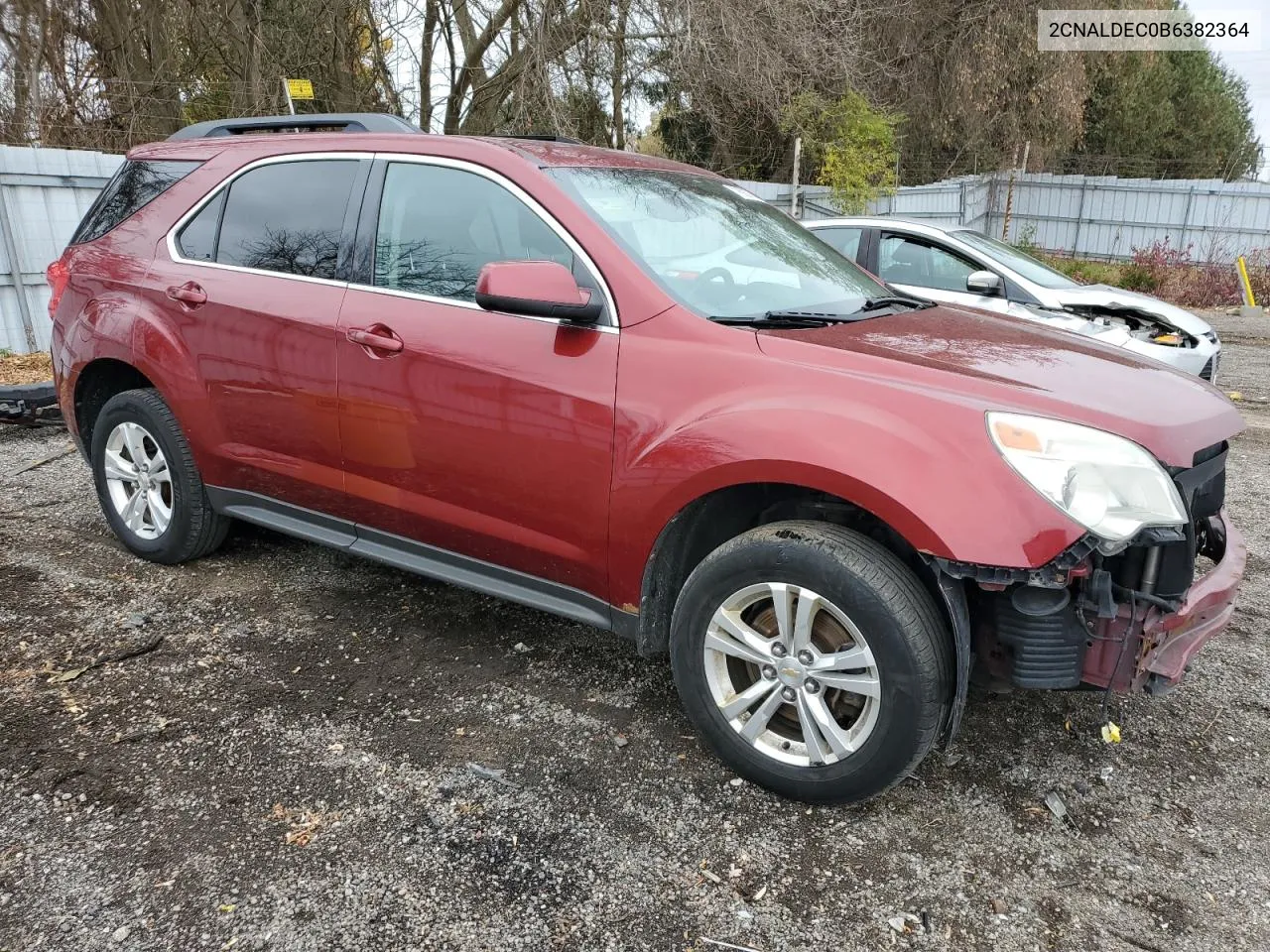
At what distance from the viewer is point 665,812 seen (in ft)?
8.63

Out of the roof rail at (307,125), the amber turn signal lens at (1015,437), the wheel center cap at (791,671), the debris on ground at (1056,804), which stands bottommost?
the debris on ground at (1056,804)

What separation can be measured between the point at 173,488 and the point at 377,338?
4.81 ft

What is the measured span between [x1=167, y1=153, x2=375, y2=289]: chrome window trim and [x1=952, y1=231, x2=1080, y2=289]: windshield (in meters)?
5.27

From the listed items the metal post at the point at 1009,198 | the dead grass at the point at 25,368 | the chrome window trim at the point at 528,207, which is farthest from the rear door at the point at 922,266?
the metal post at the point at 1009,198

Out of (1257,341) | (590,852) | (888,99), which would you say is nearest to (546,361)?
(590,852)

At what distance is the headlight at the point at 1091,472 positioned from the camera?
7.37 ft

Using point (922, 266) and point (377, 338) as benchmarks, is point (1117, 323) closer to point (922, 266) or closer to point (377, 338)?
point (922, 266)

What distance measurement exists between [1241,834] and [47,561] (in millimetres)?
4683

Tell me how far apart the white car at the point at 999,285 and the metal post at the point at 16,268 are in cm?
683

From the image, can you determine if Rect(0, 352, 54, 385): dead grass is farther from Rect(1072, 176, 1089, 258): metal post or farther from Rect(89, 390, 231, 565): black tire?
Rect(1072, 176, 1089, 258): metal post

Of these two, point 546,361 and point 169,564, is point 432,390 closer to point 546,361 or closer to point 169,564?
point 546,361

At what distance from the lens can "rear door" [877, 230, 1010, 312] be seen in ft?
23.3

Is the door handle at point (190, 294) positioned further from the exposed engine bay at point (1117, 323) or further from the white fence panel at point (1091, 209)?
the white fence panel at point (1091, 209)

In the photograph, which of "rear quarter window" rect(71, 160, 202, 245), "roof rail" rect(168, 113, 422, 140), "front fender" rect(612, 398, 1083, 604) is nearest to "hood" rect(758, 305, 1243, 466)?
"front fender" rect(612, 398, 1083, 604)
